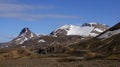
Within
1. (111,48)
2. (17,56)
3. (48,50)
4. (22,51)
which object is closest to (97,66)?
(17,56)

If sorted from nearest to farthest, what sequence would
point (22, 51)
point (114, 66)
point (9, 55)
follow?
point (114, 66) → point (9, 55) → point (22, 51)

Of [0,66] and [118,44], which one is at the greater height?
[118,44]

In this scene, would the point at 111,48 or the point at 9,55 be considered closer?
the point at 9,55

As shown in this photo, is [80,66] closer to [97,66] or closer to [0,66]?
[97,66]

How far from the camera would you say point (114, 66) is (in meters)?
59.2

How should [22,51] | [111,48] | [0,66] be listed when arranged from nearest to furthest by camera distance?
1. [0,66]
2. [22,51]
3. [111,48]

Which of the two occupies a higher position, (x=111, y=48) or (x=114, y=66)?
(x=111, y=48)

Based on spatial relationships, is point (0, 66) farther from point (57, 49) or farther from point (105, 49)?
point (57, 49)

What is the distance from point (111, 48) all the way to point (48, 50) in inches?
1852

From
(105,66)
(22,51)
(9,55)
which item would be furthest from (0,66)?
(22,51)

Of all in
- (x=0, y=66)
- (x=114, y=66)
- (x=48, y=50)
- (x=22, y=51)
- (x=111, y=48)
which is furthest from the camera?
(x=48, y=50)

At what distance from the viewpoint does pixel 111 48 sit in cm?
14400

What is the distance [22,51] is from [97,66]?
72.7m

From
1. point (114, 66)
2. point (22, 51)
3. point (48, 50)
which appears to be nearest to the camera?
point (114, 66)
